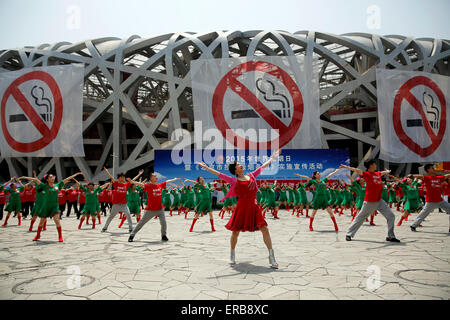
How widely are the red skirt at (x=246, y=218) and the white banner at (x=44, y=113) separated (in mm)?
24901

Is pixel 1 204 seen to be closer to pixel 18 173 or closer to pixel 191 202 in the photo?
pixel 191 202

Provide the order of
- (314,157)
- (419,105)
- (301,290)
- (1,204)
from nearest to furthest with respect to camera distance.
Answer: (301,290), (1,204), (314,157), (419,105)

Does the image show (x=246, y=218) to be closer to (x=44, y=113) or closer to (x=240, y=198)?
(x=240, y=198)

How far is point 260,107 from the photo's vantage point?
964 inches

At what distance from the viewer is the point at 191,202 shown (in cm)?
1312

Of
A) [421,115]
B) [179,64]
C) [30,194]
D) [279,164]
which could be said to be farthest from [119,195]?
[421,115]

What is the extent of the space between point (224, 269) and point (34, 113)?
28290mm

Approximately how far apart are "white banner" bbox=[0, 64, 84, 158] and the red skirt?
24.9 meters

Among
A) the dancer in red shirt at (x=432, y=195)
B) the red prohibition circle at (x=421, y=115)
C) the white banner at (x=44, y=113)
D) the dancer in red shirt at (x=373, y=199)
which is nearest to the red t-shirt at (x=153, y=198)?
the dancer in red shirt at (x=373, y=199)

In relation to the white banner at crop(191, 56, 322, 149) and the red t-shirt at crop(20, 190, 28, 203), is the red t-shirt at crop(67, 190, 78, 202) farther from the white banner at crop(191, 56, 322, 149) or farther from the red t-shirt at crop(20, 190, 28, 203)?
the white banner at crop(191, 56, 322, 149)

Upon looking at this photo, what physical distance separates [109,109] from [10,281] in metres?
28.0

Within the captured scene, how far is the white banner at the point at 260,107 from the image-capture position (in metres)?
24.3

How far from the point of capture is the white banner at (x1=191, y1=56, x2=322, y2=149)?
2433 cm
